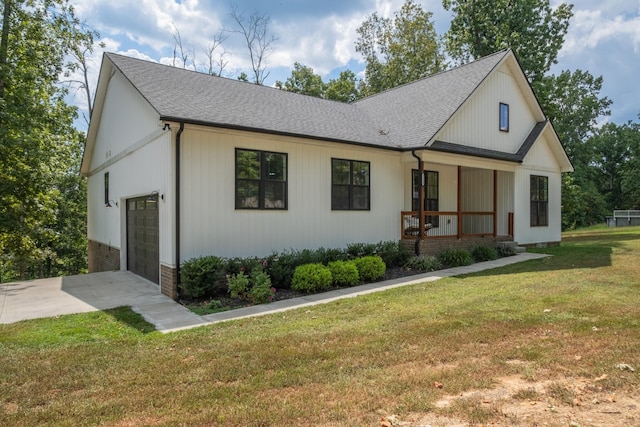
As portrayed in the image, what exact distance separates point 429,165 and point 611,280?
7030mm

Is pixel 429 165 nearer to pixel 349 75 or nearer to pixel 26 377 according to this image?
pixel 26 377

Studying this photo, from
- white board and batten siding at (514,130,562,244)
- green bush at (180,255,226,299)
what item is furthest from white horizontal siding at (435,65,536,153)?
green bush at (180,255,226,299)

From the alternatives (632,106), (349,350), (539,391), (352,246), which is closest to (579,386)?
(539,391)

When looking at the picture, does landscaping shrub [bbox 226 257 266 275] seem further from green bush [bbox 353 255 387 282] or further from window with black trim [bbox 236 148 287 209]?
green bush [bbox 353 255 387 282]

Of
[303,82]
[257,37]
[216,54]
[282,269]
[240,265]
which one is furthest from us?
[303,82]

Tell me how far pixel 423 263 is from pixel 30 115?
1521 centimetres

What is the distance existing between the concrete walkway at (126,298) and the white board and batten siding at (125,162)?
1126mm

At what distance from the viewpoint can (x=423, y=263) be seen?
11.3m

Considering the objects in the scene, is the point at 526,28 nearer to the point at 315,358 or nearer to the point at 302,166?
the point at 302,166

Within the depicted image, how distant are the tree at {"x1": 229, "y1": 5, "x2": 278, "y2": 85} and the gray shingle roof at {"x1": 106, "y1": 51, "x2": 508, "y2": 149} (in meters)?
14.8

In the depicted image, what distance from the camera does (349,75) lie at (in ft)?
109

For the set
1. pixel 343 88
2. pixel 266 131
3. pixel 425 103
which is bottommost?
pixel 266 131

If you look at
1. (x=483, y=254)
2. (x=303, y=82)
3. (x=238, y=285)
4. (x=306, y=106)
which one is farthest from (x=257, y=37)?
(x=238, y=285)

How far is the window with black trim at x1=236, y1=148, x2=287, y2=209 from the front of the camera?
954 cm
